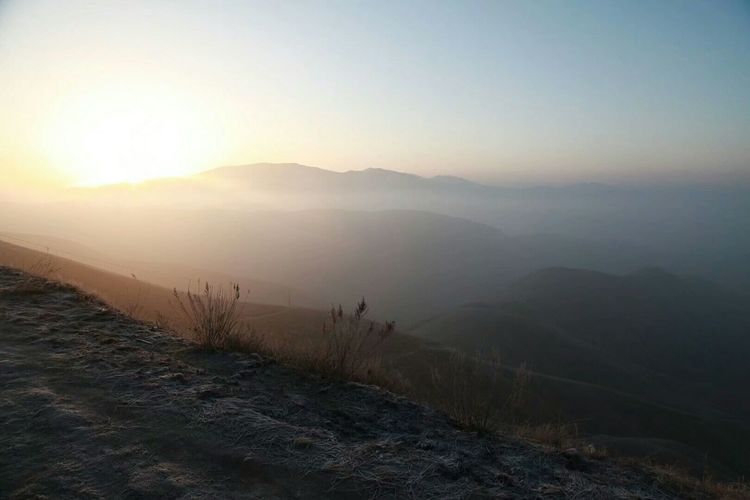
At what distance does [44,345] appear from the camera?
13.3 ft

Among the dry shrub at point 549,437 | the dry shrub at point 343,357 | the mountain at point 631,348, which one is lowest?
the mountain at point 631,348

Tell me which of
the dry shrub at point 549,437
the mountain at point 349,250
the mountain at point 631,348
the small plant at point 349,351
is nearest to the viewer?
the dry shrub at point 549,437

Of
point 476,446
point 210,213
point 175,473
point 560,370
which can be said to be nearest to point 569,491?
point 476,446

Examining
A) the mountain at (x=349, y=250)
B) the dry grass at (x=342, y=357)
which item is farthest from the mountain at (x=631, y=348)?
the mountain at (x=349, y=250)

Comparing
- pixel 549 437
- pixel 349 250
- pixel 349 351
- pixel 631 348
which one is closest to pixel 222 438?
pixel 349 351

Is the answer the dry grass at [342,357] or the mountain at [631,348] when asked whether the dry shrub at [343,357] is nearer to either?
the dry grass at [342,357]

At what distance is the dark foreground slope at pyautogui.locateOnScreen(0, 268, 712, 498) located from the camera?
2.34 metres

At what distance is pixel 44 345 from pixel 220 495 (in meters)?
3.05

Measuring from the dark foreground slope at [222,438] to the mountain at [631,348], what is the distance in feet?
18.4

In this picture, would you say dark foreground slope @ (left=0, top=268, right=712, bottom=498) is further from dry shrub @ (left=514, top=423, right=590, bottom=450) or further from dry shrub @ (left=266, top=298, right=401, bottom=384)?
dry shrub @ (left=514, top=423, right=590, bottom=450)

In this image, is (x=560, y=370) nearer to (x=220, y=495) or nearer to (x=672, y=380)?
(x=672, y=380)

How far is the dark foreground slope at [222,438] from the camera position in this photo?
2342 millimetres

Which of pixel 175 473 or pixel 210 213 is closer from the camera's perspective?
pixel 175 473

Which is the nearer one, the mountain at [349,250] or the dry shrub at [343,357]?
the dry shrub at [343,357]
